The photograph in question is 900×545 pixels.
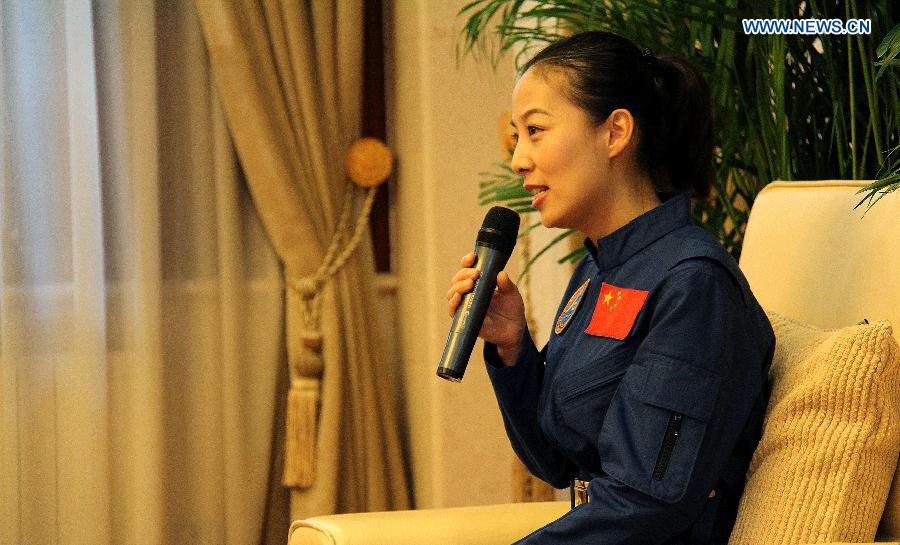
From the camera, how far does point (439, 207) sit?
2783 millimetres

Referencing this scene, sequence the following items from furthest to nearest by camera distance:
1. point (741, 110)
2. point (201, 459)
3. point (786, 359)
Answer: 1. point (201, 459)
2. point (741, 110)
3. point (786, 359)

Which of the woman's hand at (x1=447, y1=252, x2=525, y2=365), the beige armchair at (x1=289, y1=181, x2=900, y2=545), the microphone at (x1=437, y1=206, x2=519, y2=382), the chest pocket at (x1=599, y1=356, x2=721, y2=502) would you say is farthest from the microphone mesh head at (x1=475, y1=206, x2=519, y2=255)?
the beige armchair at (x1=289, y1=181, x2=900, y2=545)

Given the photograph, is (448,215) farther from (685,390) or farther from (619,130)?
(685,390)

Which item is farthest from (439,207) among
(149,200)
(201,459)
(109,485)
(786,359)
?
(786,359)

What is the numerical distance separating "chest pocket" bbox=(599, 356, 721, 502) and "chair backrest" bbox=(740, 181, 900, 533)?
26cm

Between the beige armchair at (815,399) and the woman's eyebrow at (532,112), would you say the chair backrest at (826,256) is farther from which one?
the woman's eyebrow at (532,112)

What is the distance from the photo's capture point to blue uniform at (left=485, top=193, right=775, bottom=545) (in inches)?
48.6

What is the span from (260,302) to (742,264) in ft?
5.14

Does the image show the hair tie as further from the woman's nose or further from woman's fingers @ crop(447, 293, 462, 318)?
woman's fingers @ crop(447, 293, 462, 318)

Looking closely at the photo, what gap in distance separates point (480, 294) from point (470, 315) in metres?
0.03

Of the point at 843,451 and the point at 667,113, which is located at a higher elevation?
the point at 667,113

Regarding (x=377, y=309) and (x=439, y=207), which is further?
(x=377, y=309)

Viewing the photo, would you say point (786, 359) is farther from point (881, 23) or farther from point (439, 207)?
point (439, 207)

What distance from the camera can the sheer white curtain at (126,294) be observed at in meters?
2.68
